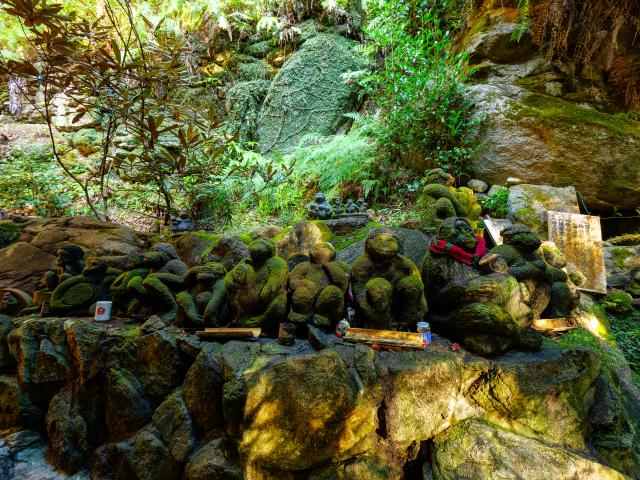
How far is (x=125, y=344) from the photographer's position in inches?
113

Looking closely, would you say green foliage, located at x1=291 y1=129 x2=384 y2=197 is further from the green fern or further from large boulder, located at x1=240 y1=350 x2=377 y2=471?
large boulder, located at x1=240 y1=350 x2=377 y2=471

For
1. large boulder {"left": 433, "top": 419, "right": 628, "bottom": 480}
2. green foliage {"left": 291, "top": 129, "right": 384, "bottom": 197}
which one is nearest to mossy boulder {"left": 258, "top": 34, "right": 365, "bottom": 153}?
green foliage {"left": 291, "top": 129, "right": 384, "bottom": 197}

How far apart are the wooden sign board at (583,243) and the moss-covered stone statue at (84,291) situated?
5569mm

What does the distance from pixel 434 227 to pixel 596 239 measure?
2014mm

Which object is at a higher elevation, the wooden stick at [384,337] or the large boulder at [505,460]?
the wooden stick at [384,337]

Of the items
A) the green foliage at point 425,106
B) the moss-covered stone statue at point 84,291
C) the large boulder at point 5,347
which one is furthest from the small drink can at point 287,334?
the green foliage at point 425,106

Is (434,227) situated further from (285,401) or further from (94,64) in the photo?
(94,64)

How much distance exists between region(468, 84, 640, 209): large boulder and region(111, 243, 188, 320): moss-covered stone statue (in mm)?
5006

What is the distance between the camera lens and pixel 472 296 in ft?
8.81

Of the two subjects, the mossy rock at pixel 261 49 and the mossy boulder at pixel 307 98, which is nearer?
the mossy boulder at pixel 307 98

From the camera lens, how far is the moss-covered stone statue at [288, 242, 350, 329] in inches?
108

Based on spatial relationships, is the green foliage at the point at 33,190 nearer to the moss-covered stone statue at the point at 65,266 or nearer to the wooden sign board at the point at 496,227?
the moss-covered stone statue at the point at 65,266

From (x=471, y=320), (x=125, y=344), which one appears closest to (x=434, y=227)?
(x=471, y=320)

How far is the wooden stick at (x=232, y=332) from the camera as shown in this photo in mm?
2678
